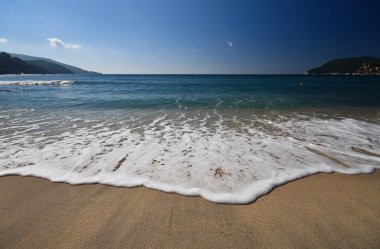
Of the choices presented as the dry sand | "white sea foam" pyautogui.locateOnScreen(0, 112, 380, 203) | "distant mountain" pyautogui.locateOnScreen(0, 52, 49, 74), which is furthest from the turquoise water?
"distant mountain" pyautogui.locateOnScreen(0, 52, 49, 74)

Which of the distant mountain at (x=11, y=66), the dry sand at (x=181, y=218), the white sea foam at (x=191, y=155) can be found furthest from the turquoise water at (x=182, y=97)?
the distant mountain at (x=11, y=66)

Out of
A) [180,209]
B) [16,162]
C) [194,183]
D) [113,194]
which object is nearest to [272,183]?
[194,183]

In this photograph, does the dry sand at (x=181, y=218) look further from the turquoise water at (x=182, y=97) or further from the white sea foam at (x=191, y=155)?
the turquoise water at (x=182, y=97)

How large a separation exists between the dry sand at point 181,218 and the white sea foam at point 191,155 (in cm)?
33

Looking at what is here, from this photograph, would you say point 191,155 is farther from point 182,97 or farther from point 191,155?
point 182,97

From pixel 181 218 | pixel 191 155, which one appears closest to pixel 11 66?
pixel 191 155

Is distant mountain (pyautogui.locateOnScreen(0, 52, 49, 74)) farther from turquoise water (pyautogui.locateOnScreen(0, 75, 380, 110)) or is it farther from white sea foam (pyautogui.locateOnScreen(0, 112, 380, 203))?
white sea foam (pyautogui.locateOnScreen(0, 112, 380, 203))

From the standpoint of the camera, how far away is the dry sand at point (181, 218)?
245 cm

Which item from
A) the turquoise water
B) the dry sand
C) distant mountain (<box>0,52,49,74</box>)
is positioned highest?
distant mountain (<box>0,52,49,74</box>)

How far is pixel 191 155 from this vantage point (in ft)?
17.1

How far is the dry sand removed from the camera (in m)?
2.45

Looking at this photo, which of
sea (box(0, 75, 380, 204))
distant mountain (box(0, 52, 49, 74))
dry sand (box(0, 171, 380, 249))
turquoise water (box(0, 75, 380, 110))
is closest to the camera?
dry sand (box(0, 171, 380, 249))

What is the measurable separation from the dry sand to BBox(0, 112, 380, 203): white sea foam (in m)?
0.33

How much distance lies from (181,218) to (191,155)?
2432mm
